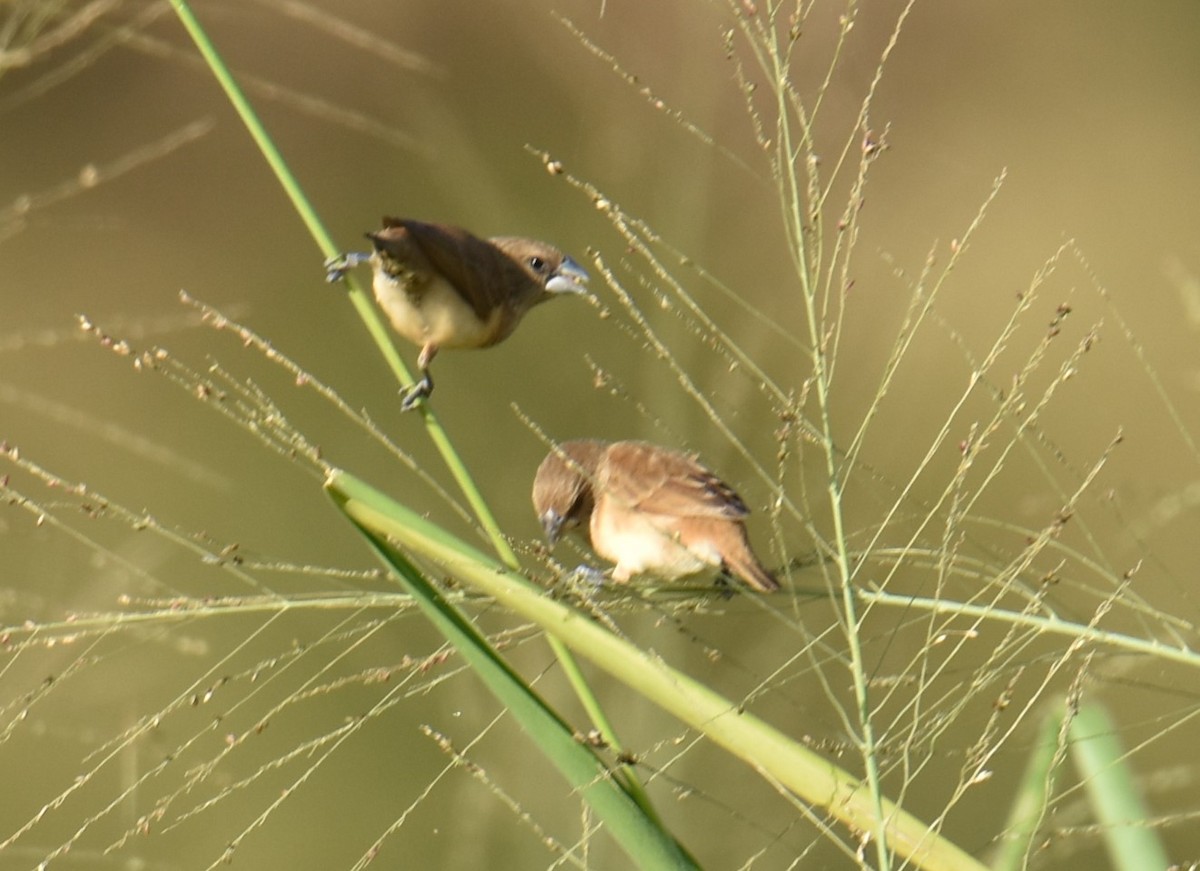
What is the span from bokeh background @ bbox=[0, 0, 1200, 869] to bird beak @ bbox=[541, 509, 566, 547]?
75 cm

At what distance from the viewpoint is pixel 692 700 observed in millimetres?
1175

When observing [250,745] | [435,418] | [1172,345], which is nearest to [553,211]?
[250,745]

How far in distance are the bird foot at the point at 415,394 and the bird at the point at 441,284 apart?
11 mm

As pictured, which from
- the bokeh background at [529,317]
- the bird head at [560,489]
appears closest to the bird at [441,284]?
the bird head at [560,489]

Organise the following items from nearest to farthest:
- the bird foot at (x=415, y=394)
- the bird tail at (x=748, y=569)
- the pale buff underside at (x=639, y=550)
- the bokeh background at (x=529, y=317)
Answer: the bird foot at (x=415, y=394) < the bird tail at (x=748, y=569) < the pale buff underside at (x=639, y=550) < the bokeh background at (x=529, y=317)

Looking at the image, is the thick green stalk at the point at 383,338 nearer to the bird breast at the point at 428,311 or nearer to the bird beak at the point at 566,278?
the bird breast at the point at 428,311

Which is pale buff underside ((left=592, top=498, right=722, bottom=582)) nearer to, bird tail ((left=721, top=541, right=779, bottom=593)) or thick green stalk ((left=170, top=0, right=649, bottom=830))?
bird tail ((left=721, top=541, right=779, bottom=593))

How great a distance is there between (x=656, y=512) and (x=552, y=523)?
17.6 inches

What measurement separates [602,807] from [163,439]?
4.02 m

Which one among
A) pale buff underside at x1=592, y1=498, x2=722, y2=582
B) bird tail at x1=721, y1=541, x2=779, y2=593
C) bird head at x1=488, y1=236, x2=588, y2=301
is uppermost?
bird head at x1=488, y1=236, x2=588, y2=301

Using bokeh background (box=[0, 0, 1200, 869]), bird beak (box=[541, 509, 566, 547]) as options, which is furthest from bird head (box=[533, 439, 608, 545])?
bokeh background (box=[0, 0, 1200, 869])

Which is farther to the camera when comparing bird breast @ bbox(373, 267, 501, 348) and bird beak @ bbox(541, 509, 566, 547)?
bird beak @ bbox(541, 509, 566, 547)

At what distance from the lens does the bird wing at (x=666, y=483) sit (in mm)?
2266

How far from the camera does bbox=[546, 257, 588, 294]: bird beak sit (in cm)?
296
